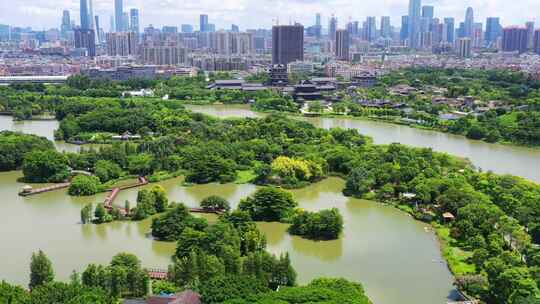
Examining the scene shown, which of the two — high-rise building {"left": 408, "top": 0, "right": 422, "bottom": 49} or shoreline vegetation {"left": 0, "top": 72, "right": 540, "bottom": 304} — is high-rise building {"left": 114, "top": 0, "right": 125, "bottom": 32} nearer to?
high-rise building {"left": 408, "top": 0, "right": 422, "bottom": 49}

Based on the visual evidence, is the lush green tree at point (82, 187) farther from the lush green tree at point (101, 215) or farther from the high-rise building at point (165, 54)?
the high-rise building at point (165, 54)


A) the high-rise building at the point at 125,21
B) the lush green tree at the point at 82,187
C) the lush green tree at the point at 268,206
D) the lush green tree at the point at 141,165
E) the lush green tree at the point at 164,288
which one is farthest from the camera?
the high-rise building at the point at 125,21

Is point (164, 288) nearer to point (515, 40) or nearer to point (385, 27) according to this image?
point (515, 40)

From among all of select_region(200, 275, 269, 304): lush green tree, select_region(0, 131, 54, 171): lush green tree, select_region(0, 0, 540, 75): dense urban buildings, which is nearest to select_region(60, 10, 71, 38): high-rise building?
select_region(0, 0, 540, 75): dense urban buildings

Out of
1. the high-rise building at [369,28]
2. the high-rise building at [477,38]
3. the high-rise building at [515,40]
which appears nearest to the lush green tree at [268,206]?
the high-rise building at [515,40]

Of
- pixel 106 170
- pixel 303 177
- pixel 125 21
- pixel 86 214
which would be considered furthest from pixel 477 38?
pixel 86 214
